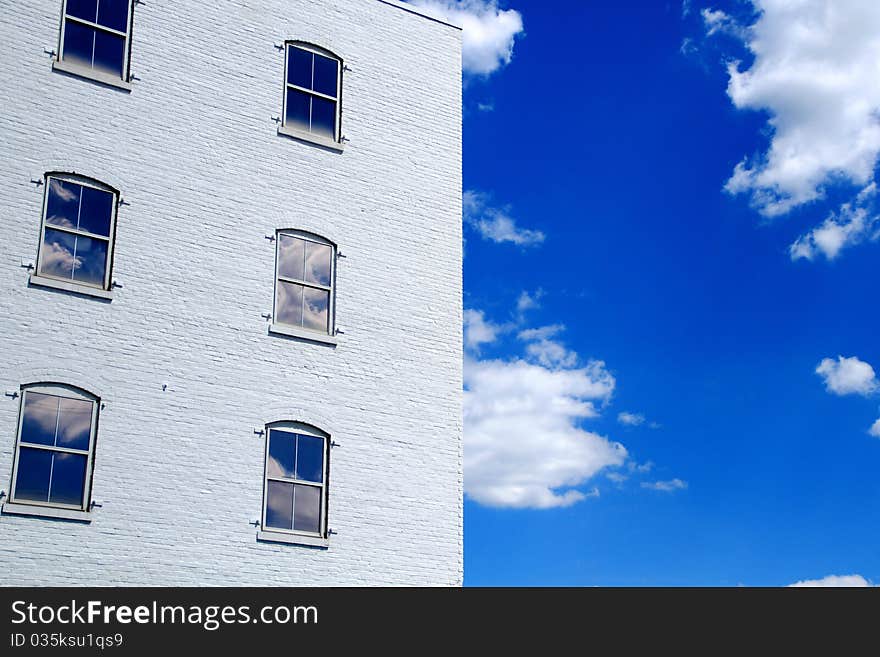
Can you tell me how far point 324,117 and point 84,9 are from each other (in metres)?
4.92

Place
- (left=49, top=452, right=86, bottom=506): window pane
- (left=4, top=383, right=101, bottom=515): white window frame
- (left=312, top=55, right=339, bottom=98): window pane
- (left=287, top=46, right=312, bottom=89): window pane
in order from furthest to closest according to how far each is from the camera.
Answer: (left=312, top=55, right=339, bottom=98): window pane, (left=287, top=46, right=312, bottom=89): window pane, (left=49, top=452, right=86, bottom=506): window pane, (left=4, top=383, right=101, bottom=515): white window frame

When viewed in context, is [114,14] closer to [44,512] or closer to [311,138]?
[311,138]

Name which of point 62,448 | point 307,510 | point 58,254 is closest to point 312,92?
point 58,254

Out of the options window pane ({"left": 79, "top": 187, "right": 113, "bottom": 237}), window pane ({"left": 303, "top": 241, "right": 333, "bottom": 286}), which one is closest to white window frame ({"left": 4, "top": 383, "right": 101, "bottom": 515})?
window pane ({"left": 79, "top": 187, "right": 113, "bottom": 237})

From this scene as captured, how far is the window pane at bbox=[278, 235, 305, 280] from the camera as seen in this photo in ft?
65.4

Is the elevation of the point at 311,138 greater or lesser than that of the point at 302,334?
greater

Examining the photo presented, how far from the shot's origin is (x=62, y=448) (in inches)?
666

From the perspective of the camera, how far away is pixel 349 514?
62.6ft

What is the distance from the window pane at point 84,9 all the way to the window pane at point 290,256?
17.3ft

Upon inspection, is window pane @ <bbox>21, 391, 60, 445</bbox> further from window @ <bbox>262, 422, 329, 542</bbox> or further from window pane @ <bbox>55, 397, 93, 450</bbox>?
window @ <bbox>262, 422, 329, 542</bbox>

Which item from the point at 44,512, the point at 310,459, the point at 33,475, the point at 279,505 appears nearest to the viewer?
the point at 44,512

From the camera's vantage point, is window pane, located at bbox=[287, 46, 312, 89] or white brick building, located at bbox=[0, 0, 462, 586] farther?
window pane, located at bbox=[287, 46, 312, 89]

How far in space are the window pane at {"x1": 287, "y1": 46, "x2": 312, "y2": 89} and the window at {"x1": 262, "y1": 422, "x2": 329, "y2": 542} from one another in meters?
7.08
